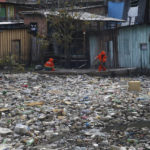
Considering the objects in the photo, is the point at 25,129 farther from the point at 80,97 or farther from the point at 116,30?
the point at 116,30

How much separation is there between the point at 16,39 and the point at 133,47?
8284 millimetres

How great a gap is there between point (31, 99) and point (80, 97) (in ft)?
4.92

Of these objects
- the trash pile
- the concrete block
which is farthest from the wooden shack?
the concrete block

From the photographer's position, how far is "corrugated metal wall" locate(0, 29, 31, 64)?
2036 cm

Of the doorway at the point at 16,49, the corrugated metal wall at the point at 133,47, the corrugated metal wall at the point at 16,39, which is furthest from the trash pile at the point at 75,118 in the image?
the doorway at the point at 16,49

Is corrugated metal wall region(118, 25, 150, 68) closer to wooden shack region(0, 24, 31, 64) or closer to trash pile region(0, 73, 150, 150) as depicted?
trash pile region(0, 73, 150, 150)

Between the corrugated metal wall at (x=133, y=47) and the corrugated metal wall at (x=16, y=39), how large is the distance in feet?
22.7

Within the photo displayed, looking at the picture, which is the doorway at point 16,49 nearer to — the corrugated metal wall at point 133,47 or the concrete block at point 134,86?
the corrugated metal wall at point 133,47

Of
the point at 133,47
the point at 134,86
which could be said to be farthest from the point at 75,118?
the point at 133,47

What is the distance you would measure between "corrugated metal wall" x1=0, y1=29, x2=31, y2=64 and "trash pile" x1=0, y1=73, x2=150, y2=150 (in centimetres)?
919

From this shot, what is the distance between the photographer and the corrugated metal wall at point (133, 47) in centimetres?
1570

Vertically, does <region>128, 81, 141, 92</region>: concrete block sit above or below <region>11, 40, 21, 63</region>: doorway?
below

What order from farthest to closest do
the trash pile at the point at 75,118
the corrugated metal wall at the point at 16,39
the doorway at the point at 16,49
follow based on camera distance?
the doorway at the point at 16,49, the corrugated metal wall at the point at 16,39, the trash pile at the point at 75,118

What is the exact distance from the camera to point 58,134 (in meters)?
6.09
